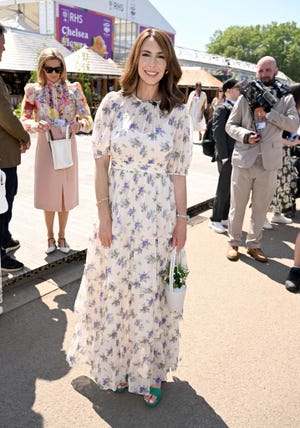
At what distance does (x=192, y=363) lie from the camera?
2.82m

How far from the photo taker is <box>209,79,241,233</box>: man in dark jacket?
5109 mm

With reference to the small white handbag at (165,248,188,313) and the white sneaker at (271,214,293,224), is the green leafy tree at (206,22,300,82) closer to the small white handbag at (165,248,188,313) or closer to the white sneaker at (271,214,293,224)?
the white sneaker at (271,214,293,224)

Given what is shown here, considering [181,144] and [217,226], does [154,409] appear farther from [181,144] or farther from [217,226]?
[217,226]

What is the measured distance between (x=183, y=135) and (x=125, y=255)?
2.56 feet

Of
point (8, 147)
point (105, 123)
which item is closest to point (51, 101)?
point (8, 147)

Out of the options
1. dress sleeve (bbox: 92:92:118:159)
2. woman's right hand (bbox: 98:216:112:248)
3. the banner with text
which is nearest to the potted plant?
woman's right hand (bbox: 98:216:112:248)

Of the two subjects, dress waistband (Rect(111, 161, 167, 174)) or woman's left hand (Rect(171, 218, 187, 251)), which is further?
woman's left hand (Rect(171, 218, 187, 251))

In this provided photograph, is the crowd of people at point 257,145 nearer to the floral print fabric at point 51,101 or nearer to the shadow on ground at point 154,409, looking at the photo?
the floral print fabric at point 51,101

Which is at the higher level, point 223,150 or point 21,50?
point 21,50

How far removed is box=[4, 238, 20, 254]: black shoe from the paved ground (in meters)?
0.55

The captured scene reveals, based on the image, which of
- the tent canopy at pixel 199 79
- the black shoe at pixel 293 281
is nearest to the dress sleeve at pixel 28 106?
the black shoe at pixel 293 281

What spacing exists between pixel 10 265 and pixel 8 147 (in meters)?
1.11

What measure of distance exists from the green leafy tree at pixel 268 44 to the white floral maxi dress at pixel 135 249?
79531 mm

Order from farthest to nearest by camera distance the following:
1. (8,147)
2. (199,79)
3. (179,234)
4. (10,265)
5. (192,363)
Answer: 1. (199,79)
2. (10,265)
3. (8,147)
4. (192,363)
5. (179,234)
